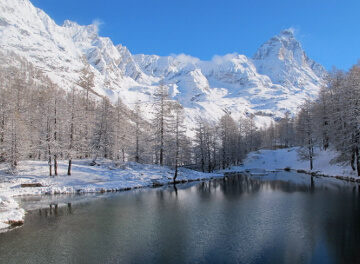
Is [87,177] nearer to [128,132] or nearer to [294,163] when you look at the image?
[128,132]

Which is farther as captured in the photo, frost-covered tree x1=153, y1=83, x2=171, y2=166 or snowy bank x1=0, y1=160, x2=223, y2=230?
frost-covered tree x1=153, y1=83, x2=171, y2=166

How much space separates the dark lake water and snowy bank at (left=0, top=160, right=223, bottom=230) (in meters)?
6.59

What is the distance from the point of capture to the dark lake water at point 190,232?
1409cm

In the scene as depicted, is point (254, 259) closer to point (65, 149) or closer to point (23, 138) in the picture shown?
point (65, 149)

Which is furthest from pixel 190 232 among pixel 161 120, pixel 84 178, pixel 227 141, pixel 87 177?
pixel 227 141

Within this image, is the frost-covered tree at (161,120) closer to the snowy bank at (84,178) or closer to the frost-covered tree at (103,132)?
the snowy bank at (84,178)

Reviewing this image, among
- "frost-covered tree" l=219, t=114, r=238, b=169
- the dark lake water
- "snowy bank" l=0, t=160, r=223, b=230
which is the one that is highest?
"frost-covered tree" l=219, t=114, r=238, b=169

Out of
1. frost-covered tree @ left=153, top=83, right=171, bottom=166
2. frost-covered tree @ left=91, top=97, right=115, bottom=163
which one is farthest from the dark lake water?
frost-covered tree @ left=91, top=97, right=115, bottom=163

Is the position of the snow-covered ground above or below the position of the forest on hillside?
below

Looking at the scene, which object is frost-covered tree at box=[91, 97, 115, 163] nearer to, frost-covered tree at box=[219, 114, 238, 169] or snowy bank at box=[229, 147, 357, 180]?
frost-covered tree at box=[219, 114, 238, 169]

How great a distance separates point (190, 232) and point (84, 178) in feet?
89.6

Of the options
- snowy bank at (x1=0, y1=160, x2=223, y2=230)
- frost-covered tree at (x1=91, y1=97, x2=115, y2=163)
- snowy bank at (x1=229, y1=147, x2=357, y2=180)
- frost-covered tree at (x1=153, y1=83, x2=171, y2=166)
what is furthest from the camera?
frost-covered tree at (x1=91, y1=97, x2=115, y2=163)

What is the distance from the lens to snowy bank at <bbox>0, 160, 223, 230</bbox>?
3531cm

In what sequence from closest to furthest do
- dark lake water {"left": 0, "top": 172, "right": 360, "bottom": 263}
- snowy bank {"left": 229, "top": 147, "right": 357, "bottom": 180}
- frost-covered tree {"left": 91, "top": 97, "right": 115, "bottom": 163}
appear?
dark lake water {"left": 0, "top": 172, "right": 360, "bottom": 263}
snowy bank {"left": 229, "top": 147, "right": 357, "bottom": 180}
frost-covered tree {"left": 91, "top": 97, "right": 115, "bottom": 163}
